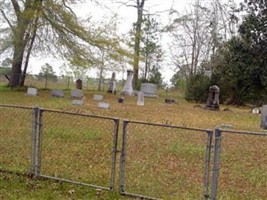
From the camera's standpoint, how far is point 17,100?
19.3 m

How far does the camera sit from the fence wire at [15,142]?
6.48 m

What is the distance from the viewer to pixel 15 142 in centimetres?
800

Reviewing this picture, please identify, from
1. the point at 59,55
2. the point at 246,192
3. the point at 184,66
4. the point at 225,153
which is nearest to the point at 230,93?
the point at 184,66

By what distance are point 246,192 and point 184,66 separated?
32.2m

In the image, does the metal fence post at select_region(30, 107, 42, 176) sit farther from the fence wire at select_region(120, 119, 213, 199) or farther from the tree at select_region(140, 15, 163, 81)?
the tree at select_region(140, 15, 163, 81)

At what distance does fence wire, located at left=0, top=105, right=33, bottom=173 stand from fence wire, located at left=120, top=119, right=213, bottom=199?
1719 millimetres

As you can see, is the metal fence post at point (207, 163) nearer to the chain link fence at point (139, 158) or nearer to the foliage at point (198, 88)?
the chain link fence at point (139, 158)

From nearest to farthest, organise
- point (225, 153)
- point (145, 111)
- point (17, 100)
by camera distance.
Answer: point (225, 153), point (145, 111), point (17, 100)

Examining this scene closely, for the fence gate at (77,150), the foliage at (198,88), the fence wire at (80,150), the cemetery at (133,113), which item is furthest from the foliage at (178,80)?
the fence gate at (77,150)

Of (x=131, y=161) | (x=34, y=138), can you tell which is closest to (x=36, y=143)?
(x=34, y=138)

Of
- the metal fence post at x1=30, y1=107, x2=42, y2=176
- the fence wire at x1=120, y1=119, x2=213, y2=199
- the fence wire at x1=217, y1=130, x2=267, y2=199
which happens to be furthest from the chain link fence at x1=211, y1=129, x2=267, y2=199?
the metal fence post at x1=30, y1=107, x2=42, y2=176

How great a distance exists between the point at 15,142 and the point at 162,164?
3008 mm

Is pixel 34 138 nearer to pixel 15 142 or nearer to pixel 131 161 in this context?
pixel 131 161

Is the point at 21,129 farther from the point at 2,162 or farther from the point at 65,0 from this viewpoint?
the point at 65,0
